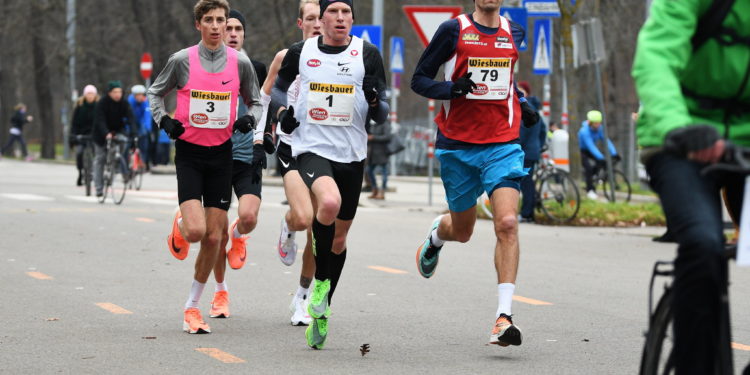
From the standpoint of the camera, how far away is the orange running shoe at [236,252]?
940 cm

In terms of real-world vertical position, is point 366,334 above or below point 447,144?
below

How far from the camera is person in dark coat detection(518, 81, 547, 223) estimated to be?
58.5 feet

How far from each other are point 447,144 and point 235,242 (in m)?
2.08

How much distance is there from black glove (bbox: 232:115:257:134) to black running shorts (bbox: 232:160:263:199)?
3.05 ft

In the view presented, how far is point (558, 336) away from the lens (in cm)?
803

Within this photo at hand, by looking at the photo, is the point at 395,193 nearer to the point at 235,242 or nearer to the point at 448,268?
the point at 448,268

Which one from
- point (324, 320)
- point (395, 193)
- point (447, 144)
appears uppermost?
point (447, 144)

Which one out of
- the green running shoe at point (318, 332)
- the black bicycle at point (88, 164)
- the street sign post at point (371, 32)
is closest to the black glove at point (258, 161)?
the green running shoe at point (318, 332)

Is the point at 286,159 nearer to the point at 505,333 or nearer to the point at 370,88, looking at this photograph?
the point at 370,88

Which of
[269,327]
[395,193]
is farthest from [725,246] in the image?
[395,193]

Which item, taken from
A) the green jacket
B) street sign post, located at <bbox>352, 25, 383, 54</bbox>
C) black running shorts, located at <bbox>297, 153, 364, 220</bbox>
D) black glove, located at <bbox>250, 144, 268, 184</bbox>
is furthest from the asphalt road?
street sign post, located at <bbox>352, 25, 383, 54</bbox>

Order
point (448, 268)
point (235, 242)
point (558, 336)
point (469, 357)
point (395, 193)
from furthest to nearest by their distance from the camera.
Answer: point (395, 193) → point (448, 268) → point (235, 242) → point (558, 336) → point (469, 357)

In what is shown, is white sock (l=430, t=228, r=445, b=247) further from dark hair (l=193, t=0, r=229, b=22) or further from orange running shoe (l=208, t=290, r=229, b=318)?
dark hair (l=193, t=0, r=229, b=22)

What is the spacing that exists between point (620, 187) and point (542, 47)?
7539 mm
